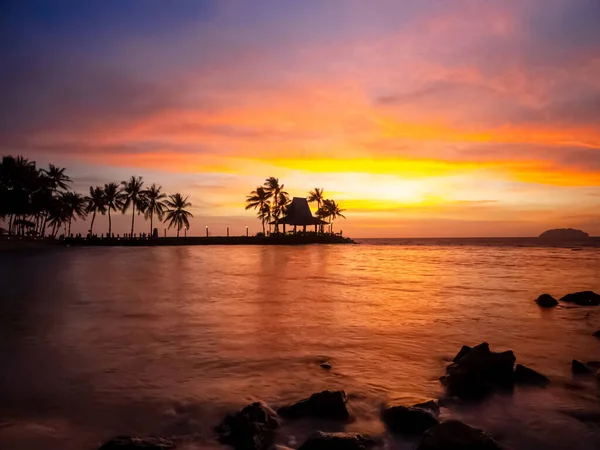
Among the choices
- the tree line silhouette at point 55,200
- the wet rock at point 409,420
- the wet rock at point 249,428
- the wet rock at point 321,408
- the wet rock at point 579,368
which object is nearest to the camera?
the wet rock at point 249,428

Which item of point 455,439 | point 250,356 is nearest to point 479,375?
point 455,439

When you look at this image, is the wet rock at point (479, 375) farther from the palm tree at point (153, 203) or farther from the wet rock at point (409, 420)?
the palm tree at point (153, 203)

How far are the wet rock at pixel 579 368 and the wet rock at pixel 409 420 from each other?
145 inches

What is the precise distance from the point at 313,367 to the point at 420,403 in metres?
2.21

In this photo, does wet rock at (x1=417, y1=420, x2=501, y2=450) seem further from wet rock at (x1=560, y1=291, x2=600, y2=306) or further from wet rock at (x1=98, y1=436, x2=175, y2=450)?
wet rock at (x1=560, y1=291, x2=600, y2=306)

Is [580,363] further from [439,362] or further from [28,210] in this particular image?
[28,210]

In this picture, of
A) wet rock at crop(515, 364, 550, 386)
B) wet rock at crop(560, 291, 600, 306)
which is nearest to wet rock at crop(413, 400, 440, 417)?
wet rock at crop(515, 364, 550, 386)

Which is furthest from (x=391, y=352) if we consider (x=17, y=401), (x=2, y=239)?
(x=2, y=239)

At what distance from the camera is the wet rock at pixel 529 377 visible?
595 centimetres

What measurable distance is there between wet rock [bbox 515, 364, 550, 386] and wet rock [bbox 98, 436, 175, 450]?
4.97 metres

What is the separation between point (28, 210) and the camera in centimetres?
5609

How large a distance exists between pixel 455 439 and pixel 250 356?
4346 millimetres

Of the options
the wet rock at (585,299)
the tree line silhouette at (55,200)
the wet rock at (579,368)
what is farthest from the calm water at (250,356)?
the tree line silhouette at (55,200)

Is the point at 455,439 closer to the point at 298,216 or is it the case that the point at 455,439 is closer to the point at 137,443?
the point at 137,443
